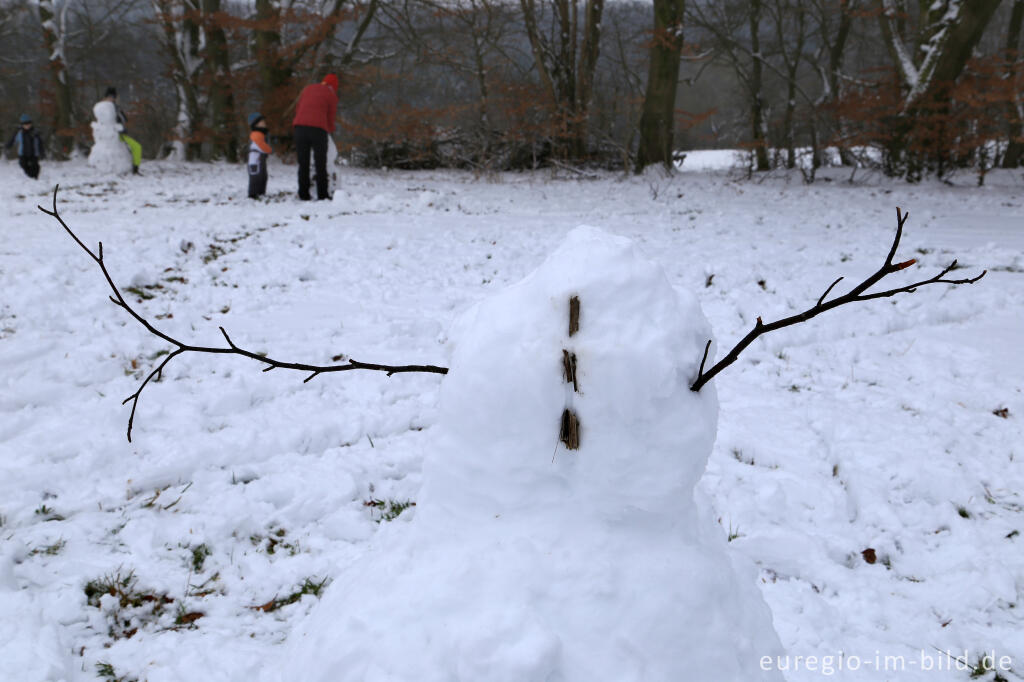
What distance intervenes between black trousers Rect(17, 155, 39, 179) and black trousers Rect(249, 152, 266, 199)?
6023mm

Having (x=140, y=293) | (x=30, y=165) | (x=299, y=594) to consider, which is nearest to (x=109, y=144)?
(x=30, y=165)

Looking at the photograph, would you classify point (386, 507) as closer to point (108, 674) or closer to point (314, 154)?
point (108, 674)

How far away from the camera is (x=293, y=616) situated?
5.69 ft

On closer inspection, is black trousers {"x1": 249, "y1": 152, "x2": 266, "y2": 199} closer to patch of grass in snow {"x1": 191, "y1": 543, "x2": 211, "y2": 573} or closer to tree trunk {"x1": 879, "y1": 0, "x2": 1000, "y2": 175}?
patch of grass in snow {"x1": 191, "y1": 543, "x2": 211, "y2": 573}

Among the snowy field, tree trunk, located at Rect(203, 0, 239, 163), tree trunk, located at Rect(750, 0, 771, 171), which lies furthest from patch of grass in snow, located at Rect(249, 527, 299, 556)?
tree trunk, located at Rect(203, 0, 239, 163)

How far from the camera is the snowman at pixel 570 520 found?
2.92 ft

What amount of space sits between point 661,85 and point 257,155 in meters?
8.84

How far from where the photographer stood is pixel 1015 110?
496 inches

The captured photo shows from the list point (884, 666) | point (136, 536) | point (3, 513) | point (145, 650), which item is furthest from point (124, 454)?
point (884, 666)

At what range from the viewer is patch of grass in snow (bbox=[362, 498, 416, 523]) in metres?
2.21

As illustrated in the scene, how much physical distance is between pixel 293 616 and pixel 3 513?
49.6 inches

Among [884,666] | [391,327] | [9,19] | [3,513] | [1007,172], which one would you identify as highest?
[9,19]

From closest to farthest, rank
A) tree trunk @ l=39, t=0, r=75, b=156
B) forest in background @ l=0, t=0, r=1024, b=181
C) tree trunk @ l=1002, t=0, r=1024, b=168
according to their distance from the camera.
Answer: tree trunk @ l=1002, t=0, r=1024, b=168 < forest in background @ l=0, t=0, r=1024, b=181 < tree trunk @ l=39, t=0, r=75, b=156

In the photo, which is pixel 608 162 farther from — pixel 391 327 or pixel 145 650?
pixel 145 650
